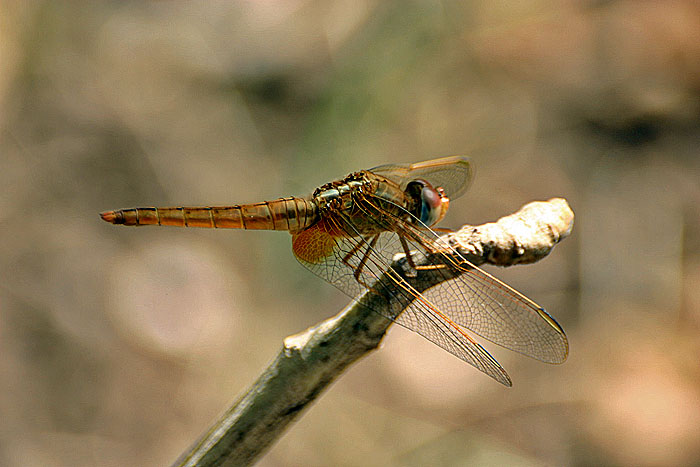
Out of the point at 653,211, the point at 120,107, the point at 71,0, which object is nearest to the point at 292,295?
the point at 120,107

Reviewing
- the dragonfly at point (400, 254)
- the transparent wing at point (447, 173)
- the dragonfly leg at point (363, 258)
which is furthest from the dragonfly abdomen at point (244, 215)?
the transparent wing at point (447, 173)

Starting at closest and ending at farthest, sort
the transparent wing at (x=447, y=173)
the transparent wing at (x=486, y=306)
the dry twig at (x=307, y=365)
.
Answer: the dry twig at (x=307, y=365)
the transparent wing at (x=486, y=306)
the transparent wing at (x=447, y=173)

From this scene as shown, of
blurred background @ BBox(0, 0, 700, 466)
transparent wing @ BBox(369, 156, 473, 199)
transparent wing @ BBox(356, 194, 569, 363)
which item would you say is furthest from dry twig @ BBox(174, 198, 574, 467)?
blurred background @ BBox(0, 0, 700, 466)

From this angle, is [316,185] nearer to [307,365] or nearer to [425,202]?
[425,202]

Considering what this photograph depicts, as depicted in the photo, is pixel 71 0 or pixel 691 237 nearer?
pixel 691 237

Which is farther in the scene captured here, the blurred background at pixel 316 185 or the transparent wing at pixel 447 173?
the blurred background at pixel 316 185

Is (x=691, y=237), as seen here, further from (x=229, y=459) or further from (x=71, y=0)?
(x=71, y=0)

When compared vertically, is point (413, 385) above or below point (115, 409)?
above

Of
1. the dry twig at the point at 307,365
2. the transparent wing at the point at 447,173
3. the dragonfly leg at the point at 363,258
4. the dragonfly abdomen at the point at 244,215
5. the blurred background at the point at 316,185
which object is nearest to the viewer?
the dry twig at the point at 307,365

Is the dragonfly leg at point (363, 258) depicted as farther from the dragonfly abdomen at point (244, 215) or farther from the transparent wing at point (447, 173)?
the transparent wing at point (447, 173)

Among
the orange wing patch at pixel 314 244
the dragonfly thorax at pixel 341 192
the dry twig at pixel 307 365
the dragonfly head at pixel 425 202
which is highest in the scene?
the dragonfly head at pixel 425 202
